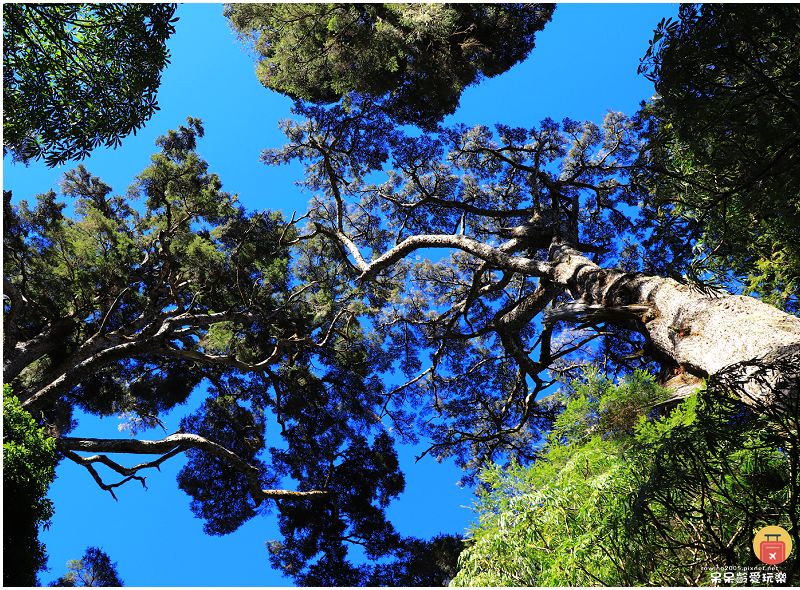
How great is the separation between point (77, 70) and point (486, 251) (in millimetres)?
5002

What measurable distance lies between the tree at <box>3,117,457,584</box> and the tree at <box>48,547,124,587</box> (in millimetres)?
1913

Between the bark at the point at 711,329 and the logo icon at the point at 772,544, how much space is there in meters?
0.65

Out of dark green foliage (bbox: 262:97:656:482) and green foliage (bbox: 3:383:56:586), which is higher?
dark green foliage (bbox: 262:97:656:482)

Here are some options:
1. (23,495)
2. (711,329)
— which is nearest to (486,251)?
(711,329)

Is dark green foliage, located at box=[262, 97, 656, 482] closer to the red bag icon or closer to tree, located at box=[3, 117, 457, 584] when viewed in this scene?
tree, located at box=[3, 117, 457, 584]

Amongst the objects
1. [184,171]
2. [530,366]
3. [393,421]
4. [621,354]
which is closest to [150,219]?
[184,171]

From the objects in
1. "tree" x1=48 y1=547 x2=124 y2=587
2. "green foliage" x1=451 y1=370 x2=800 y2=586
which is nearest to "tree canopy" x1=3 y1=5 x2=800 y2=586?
"green foliage" x1=451 y1=370 x2=800 y2=586

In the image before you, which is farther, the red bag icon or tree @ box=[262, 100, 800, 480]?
tree @ box=[262, 100, 800, 480]

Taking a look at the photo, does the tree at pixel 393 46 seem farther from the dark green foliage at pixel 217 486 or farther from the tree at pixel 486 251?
the dark green foliage at pixel 217 486

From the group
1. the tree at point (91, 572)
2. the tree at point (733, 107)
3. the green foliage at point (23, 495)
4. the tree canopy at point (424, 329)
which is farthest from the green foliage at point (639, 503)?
the tree at point (91, 572)

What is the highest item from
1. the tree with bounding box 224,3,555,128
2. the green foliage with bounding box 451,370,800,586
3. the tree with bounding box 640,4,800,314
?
the tree with bounding box 224,3,555,128

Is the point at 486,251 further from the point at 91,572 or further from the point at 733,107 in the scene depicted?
the point at 91,572

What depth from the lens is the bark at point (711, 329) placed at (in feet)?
7.98

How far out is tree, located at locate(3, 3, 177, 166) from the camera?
12.3 feet
